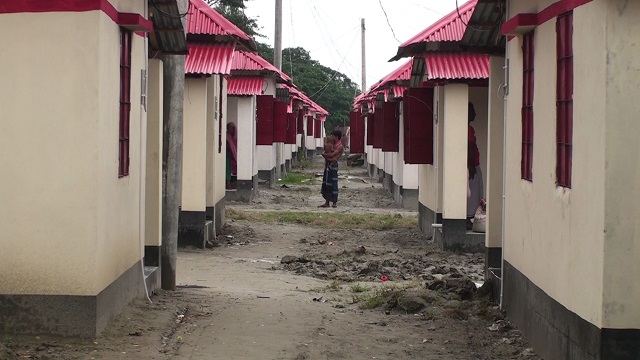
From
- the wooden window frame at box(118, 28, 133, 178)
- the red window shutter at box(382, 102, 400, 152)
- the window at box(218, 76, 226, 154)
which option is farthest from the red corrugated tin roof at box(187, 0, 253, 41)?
the red window shutter at box(382, 102, 400, 152)

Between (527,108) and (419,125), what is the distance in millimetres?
8788

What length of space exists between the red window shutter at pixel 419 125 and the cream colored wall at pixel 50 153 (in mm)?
10676

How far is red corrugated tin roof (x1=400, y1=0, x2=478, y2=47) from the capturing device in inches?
661

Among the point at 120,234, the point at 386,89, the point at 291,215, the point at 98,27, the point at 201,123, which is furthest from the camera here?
the point at 386,89

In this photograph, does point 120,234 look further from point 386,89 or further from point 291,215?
point 386,89

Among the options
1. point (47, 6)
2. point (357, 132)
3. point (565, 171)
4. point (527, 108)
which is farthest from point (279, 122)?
point (565, 171)

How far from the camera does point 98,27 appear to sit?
27.6ft

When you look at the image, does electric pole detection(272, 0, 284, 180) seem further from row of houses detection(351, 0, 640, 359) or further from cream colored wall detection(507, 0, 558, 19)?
cream colored wall detection(507, 0, 558, 19)

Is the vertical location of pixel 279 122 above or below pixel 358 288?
above

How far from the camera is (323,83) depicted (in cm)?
7581

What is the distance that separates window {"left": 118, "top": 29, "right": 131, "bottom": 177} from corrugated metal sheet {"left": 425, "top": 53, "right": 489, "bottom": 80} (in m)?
7.22

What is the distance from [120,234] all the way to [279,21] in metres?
26.0

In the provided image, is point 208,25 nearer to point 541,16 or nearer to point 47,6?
point 47,6

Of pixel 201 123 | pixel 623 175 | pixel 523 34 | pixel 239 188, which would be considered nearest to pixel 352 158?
pixel 239 188
